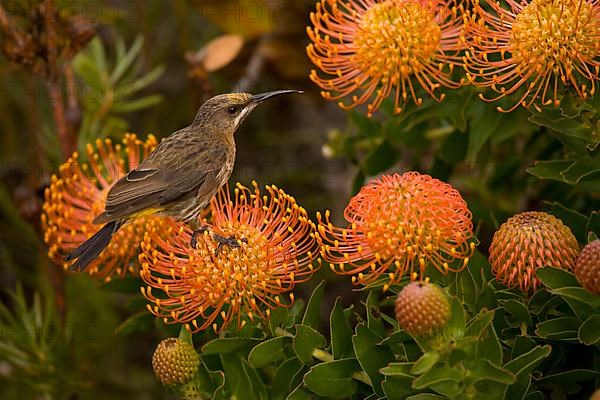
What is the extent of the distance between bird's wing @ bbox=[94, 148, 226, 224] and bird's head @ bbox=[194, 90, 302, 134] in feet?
0.29

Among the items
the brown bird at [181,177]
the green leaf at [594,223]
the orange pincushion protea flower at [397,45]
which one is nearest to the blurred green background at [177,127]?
the green leaf at [594,223]

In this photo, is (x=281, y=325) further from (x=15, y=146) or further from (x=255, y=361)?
(x=15, y=146)

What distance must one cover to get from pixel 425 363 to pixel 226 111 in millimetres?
835

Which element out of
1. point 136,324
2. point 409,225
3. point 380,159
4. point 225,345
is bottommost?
point 136,324

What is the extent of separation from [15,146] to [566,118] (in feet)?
6.22

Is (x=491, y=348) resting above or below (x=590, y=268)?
below

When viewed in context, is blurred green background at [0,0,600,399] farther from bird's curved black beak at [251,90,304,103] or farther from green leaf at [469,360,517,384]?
green leaf at [469,360,517,384]

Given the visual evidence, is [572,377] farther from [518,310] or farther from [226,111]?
[226,111]

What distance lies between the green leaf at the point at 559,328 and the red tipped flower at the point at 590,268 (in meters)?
0.13

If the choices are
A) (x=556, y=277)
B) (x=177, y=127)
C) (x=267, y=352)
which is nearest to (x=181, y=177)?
(x=267, y=352)

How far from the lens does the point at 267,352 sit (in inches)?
61.4

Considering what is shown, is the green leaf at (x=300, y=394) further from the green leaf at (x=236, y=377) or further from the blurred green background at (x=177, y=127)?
the blurred green background at (x=177, y=127)

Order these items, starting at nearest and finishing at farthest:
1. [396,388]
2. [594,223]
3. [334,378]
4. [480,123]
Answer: [396,388] → [334,378] → [594,223] → [480,123]

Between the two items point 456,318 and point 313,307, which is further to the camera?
point 313,307
